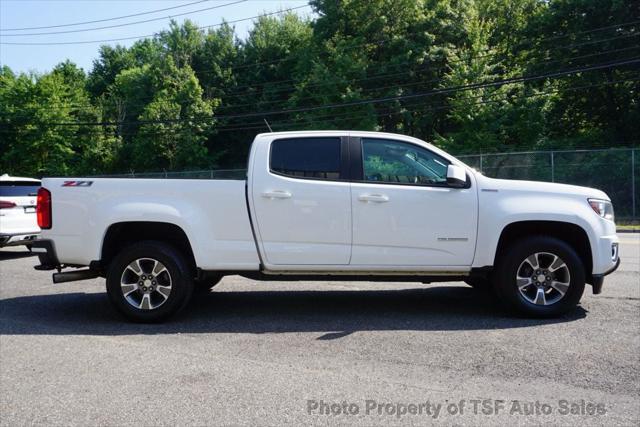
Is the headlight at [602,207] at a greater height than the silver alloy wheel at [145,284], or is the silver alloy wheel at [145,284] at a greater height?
the headlight at [602,207]

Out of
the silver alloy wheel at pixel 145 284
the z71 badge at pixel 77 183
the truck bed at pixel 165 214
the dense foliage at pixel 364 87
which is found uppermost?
the dense foliage at pixel 364 87

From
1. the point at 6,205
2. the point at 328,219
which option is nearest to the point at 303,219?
the point at 328,219

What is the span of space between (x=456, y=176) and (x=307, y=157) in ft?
5.30

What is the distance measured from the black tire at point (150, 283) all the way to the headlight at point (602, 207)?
442 cm

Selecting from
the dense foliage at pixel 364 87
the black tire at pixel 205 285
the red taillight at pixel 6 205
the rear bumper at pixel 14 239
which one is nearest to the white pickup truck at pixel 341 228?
the black tire at pixel 205 285

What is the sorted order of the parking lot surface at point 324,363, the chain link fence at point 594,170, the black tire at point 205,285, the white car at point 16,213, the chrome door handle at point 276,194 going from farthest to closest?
the chain link fence at point 594,170
the white car at point 16,213
the black tire at point 205,285
the chrome door handle at point 276,194
the parking lot surface at point 324,363

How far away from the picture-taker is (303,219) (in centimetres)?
582

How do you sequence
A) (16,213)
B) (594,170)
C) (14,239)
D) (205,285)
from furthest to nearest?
1. (594,170)
2. (16,213)
3. (14,239)
4. (205,285)

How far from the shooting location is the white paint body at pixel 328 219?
5777mm

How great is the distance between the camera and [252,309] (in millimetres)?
6531

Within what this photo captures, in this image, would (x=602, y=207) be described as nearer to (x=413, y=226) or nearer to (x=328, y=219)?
(x=413, y=226)

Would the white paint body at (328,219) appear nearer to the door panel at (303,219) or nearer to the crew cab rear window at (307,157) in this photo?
the door panel at (303,219)

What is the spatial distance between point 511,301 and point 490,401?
7.24 ft

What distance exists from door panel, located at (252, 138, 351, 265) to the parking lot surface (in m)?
0.73
